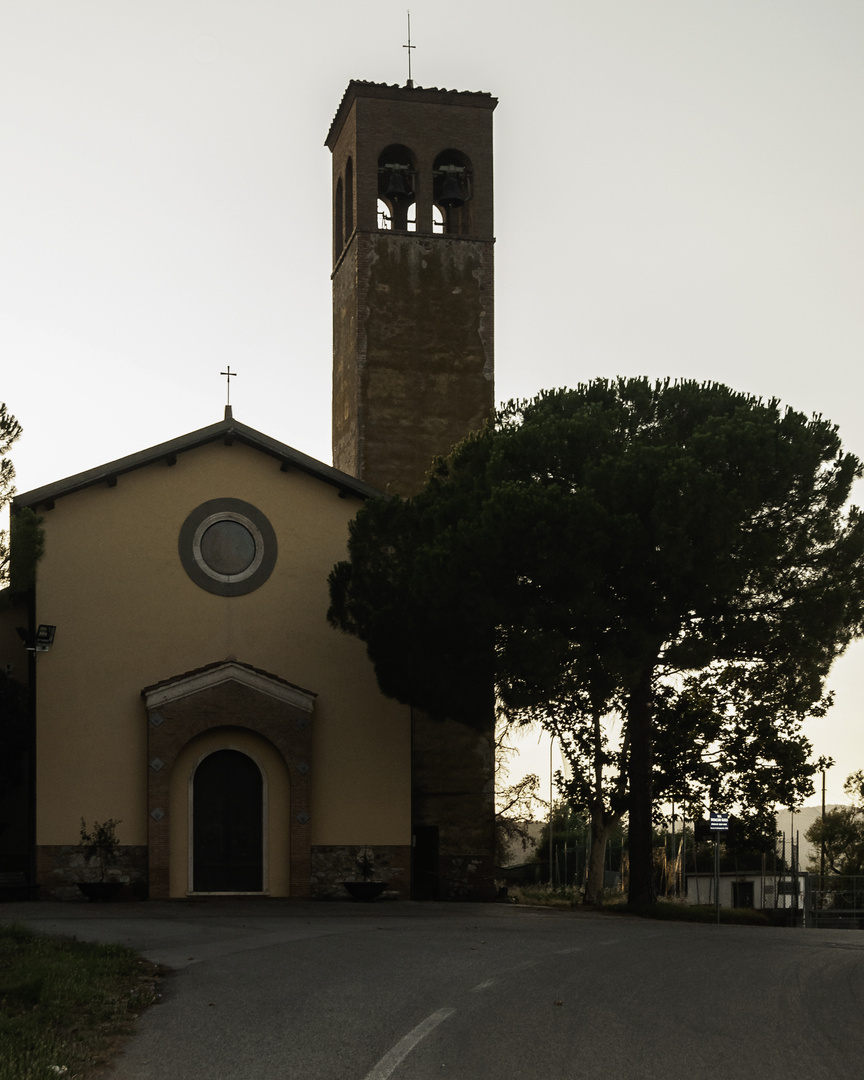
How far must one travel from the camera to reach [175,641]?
2519 cm

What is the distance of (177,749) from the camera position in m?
24.4

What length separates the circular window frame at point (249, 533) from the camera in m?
25.6

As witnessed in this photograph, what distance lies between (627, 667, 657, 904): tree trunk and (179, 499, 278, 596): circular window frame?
754cm

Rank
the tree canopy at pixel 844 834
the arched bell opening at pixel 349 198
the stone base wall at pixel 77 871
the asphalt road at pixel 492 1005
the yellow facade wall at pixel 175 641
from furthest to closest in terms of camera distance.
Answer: the tree canopy at pixel 844 834, the arched bell opening at pixel 349 198, the yellow facade wall at pixel 175 641, the stone base wall at pixel 77 871, the asphalt road at pixel 492 1005

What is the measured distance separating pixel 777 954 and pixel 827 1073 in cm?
657

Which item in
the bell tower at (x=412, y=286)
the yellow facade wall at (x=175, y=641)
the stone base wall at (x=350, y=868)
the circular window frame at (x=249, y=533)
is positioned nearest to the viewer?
the yellow facade wall at (x=175, y=641)

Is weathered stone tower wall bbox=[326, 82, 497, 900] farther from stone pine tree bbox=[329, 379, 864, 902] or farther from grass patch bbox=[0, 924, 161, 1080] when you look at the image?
grass patch bbox=[0, 924, 161, 1080]

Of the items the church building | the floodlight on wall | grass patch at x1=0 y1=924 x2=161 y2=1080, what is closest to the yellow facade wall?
the church building

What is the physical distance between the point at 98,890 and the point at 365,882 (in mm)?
4769

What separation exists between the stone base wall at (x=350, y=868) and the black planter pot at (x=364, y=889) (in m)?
0.24

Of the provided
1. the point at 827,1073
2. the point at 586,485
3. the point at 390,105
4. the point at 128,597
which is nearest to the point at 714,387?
the point at 586,485

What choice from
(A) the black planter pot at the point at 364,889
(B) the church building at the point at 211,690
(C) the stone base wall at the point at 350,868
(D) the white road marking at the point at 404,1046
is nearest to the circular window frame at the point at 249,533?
(B) the church building at the point at 211,690

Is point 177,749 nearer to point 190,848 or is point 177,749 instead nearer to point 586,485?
point 190,848

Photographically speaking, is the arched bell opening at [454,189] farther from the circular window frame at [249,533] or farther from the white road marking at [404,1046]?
the white road marking at [404,1046]
